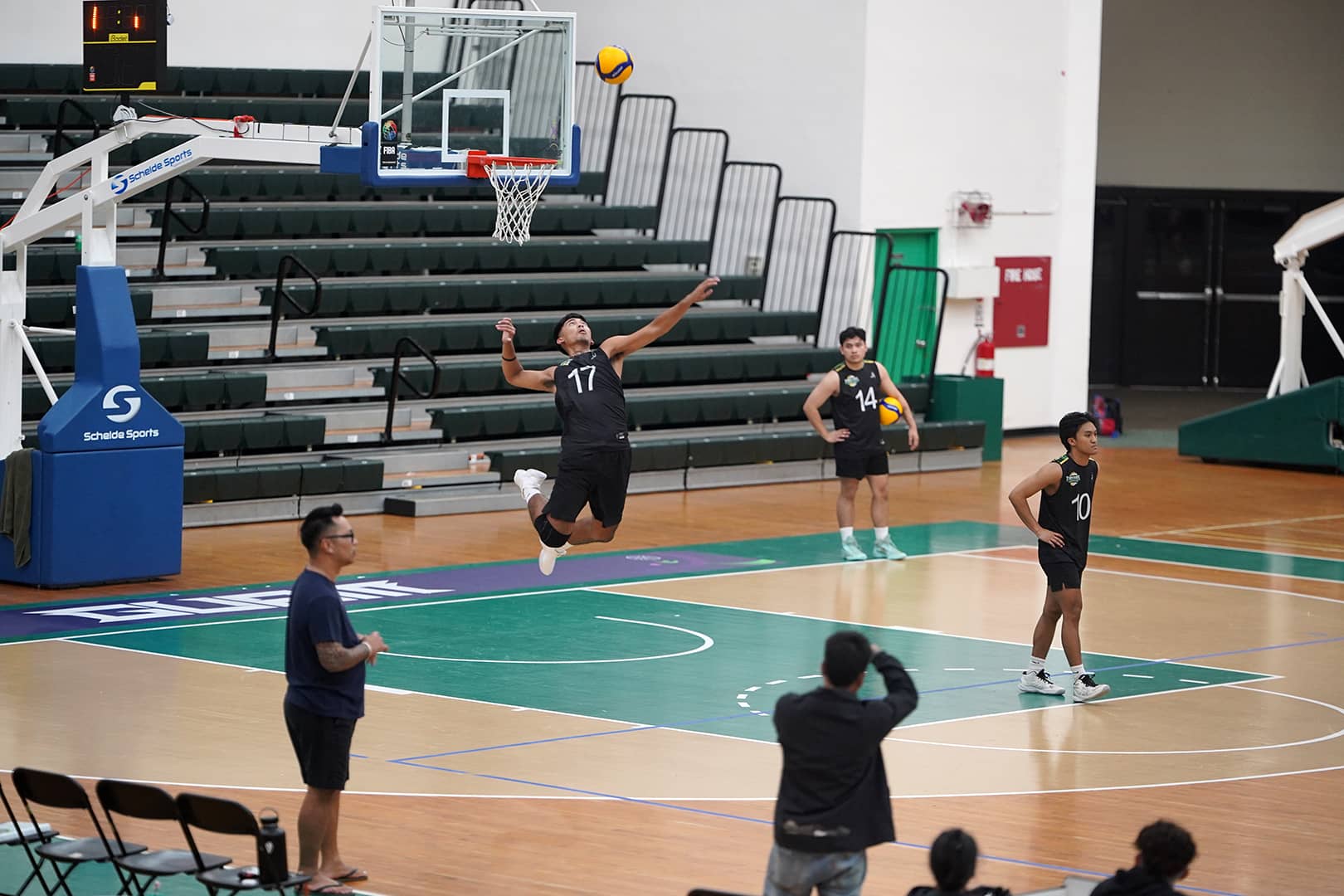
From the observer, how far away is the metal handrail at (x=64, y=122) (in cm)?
2128

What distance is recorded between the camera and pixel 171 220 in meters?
22.8

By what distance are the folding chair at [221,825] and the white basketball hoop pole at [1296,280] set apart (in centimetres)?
2018

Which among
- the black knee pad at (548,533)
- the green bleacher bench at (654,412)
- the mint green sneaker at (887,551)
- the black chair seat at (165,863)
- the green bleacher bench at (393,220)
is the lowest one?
the black chair seat at (165,863)

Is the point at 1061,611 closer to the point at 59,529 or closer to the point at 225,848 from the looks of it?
the point at 225,848

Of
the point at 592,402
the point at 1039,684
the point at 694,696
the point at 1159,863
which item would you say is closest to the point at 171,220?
the point at 592,402

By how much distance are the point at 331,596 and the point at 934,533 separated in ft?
40.8

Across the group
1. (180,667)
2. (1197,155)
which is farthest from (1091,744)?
(1197,155)

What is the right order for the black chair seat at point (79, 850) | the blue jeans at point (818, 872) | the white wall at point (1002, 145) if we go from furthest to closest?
1. the white wall at point (1002, 145)
2. the black chair seat at point (79, 850)
3. the blue jeans at point (818, 872)

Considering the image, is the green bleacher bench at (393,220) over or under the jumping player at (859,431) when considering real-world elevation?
over

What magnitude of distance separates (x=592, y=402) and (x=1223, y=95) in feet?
83.2

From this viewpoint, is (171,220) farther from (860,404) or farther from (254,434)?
(860,404)

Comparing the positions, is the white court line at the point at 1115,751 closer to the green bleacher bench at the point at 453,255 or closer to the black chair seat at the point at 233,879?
the black chair seat at the point at 233,879

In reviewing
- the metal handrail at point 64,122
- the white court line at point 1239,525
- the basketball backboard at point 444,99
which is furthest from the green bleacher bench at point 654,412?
the white court line at point 1239,525

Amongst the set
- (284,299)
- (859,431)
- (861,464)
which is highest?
(284,299)
